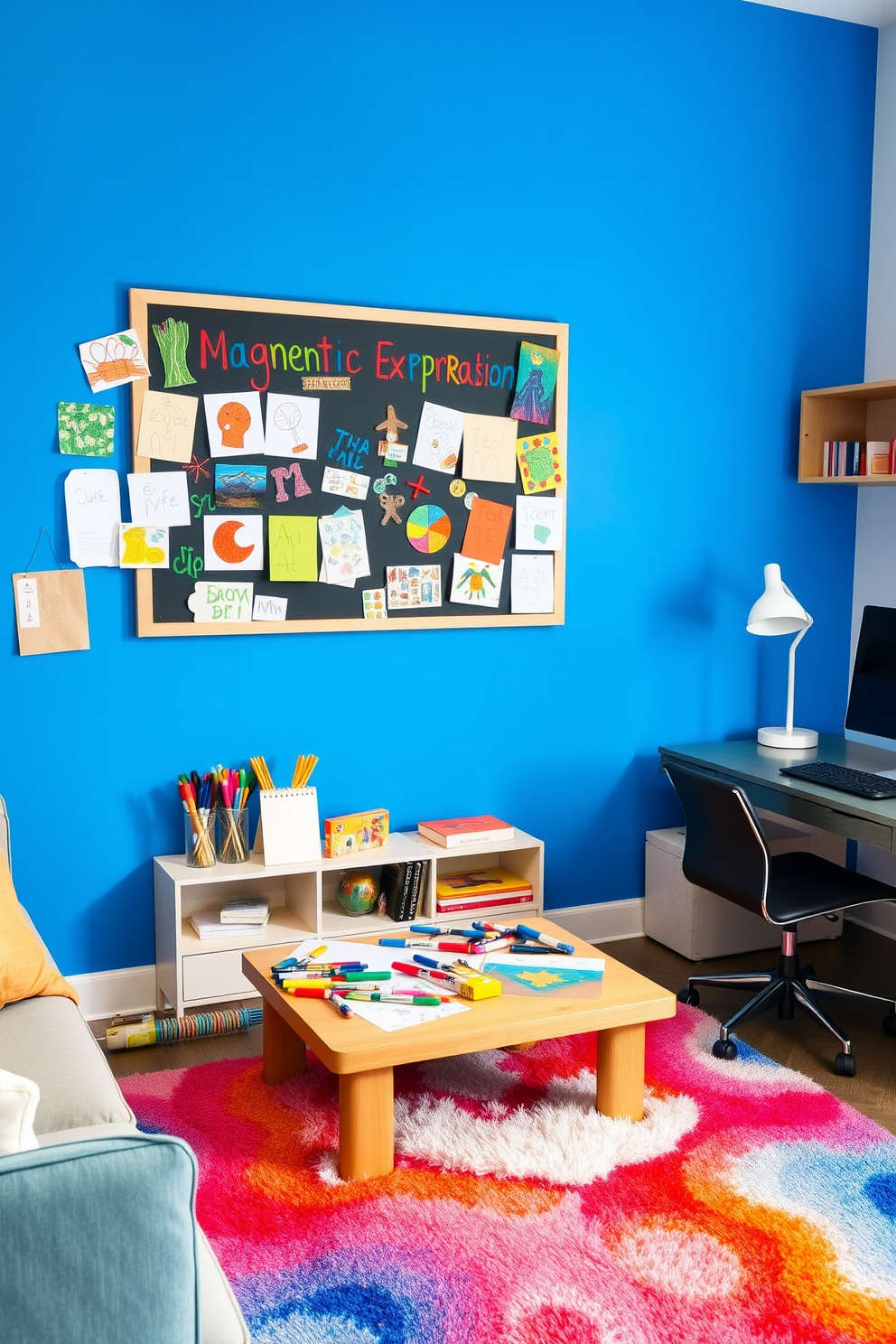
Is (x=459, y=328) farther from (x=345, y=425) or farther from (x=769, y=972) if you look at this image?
(x=769, y=972)

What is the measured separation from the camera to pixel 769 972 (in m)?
3.22

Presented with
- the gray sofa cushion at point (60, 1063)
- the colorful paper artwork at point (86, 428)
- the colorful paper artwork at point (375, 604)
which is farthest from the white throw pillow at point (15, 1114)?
the colorful paper artwork at point (375, 604)

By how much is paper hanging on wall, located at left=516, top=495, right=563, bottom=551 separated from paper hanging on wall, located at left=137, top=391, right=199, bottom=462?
102 cm

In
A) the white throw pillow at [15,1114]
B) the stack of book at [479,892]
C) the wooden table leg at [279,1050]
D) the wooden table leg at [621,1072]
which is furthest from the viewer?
the stack of book at [479,892]

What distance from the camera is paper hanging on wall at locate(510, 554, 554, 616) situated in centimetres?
358

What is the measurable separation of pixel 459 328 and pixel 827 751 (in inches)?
69.6

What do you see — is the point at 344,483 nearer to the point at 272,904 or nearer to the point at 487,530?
the point at 487,530

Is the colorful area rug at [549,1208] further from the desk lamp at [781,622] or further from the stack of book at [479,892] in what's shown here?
the desk lamp at [781,622]

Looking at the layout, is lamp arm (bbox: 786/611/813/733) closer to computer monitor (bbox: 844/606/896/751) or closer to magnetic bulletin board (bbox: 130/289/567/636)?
computer monitor (bbox: 844/606/896/751)

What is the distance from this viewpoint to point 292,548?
10.7 ft

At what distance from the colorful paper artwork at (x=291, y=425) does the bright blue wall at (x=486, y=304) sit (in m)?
0.30

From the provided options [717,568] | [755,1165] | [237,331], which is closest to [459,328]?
[237,331]

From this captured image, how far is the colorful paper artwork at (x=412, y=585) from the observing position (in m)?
3.40

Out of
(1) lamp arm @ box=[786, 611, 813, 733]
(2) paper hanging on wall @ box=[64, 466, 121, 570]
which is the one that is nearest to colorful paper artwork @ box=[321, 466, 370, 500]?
(2) paper hanging on wall @ box=[64, 466, 121, 570]
